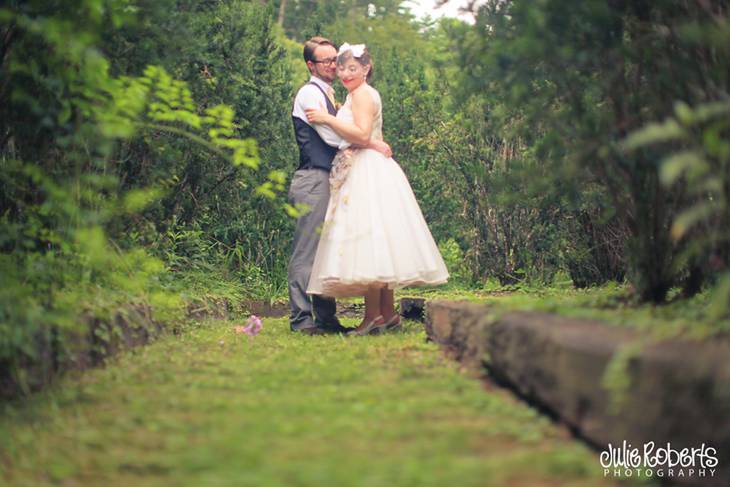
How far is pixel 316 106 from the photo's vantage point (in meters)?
7.87

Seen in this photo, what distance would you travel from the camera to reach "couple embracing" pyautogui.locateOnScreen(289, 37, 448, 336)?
729 centimetres

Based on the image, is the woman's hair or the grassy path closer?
the grassy path

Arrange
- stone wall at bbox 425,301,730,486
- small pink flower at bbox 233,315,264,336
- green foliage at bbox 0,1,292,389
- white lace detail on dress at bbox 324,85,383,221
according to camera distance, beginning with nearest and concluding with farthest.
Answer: stone wall at bbox 425,301,730,486
green foliage at bbox 0,1,292,389
small pink flower at bbox 233,315,264,336
white lace detail on dress at bbox 324,85,383,221

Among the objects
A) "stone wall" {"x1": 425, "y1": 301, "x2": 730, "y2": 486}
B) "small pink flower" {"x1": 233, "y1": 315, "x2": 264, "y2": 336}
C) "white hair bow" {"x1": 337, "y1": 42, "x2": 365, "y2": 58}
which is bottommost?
"small pink flower" {"x1": 233, "y1": 315, "x2": 264, "y2": 336}

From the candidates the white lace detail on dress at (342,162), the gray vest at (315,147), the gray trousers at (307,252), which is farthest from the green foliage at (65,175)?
the gray vest at (315,147)

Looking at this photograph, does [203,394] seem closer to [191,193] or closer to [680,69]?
[680,69]

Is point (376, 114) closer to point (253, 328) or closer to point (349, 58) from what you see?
point (349, 58)

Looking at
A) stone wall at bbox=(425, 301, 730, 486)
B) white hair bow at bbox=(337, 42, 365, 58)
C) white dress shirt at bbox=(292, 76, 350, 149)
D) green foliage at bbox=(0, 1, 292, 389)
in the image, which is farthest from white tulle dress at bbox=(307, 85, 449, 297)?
stone wall at bbox=(425, 301, 730, 486)

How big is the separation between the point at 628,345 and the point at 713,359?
1.01 ft

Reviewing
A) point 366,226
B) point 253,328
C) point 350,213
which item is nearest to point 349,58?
point 350,213

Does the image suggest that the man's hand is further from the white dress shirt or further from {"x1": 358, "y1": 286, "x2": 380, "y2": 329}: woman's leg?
{"x1": 358, "y1": 286, "x2": 380, "y2": 329}: woman's leg

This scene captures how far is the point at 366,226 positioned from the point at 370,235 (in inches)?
3.3

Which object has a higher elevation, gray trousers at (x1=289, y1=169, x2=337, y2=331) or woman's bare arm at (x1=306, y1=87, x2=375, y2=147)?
woman's bare arm at (x1=306, y1=87, x2=375, y2=147)

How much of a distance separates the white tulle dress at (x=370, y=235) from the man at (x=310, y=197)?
21 centimetres
